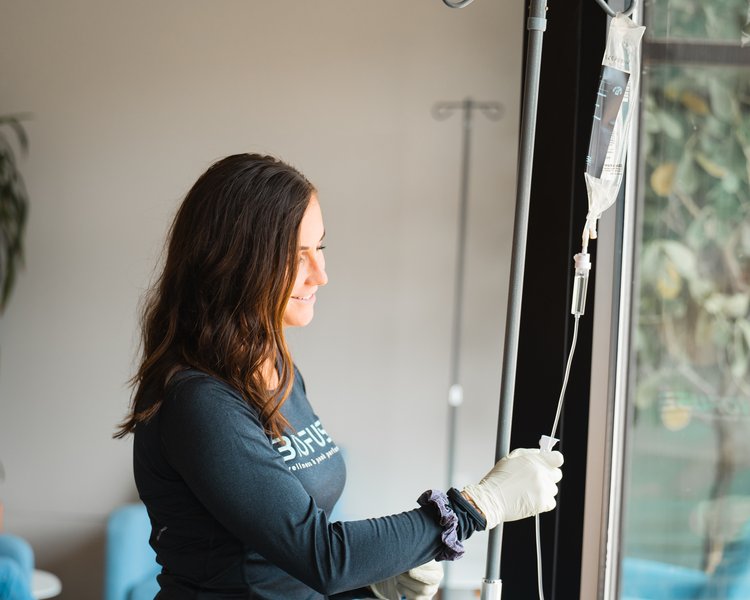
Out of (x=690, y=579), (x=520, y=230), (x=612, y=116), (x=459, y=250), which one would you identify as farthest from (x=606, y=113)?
(x=459, y=250)

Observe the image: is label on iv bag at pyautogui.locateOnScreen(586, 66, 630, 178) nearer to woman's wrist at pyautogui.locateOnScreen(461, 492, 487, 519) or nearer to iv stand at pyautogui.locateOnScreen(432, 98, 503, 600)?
woman's wrist at pyautogui.locateOnScreen(461, 492, 487, 519)

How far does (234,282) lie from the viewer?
1.29 m

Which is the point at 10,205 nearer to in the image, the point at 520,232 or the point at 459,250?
the point at 459,250

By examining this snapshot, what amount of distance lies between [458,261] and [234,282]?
2058 millimetres

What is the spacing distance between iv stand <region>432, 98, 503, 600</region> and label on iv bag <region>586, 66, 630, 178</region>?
1986 mm

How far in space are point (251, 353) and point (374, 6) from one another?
7.52 ft

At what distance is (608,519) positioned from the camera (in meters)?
1.51

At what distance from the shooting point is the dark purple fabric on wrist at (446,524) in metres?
1.19

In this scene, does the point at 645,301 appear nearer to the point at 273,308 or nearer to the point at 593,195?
the point at 593,195

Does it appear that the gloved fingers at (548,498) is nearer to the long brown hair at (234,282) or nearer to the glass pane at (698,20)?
the long brown hair at (234,282)

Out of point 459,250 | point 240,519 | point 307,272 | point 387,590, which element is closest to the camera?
point 240,519

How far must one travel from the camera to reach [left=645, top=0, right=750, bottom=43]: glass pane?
124 cm

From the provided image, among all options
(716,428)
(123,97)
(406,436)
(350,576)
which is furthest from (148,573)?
(716,428)

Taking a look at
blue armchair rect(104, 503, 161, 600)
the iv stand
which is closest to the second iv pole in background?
the iv stand
